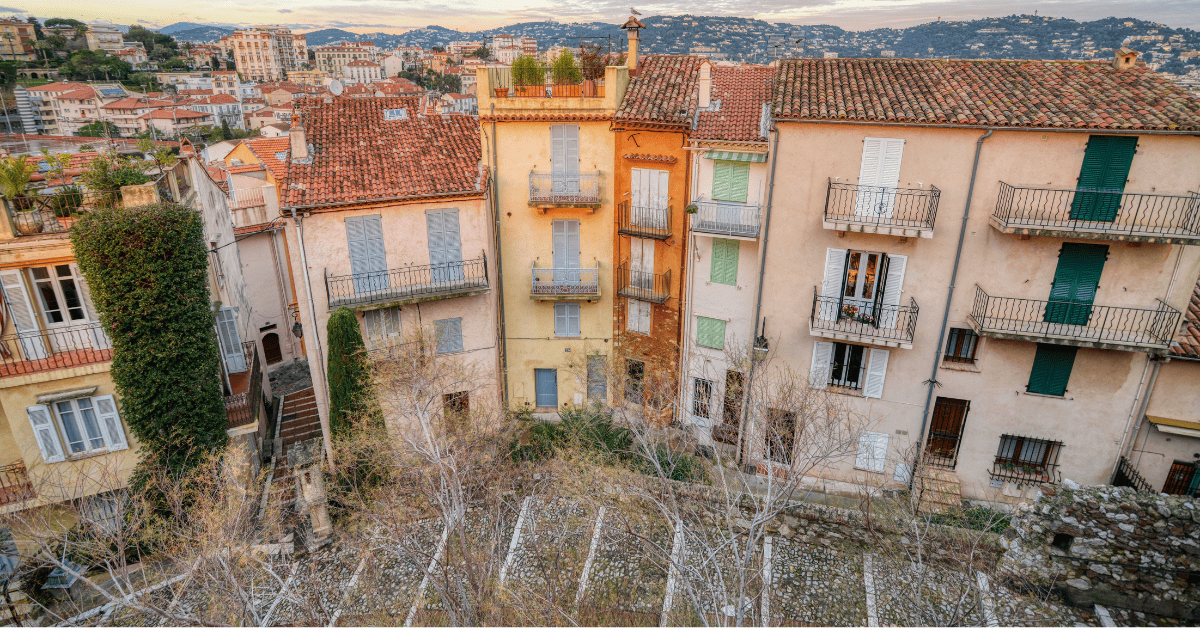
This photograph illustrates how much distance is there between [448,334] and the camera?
24.6 metres

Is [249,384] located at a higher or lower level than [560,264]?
lower

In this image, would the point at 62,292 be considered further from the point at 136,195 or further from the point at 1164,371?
the point at 1164,371

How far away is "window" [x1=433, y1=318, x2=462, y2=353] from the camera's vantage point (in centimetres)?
2433

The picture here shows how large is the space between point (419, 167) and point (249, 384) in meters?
10.3

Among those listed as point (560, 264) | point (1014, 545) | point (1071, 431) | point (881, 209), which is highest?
point (881, 209)

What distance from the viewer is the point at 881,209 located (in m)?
19.6

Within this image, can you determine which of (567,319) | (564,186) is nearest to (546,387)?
(567,319)

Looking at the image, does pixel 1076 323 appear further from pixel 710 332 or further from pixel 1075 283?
pixel 710 332

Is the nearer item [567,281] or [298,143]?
[298,143]

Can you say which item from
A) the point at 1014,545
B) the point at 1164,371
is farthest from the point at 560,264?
the point at 1164,371

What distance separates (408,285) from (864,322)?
16876mm

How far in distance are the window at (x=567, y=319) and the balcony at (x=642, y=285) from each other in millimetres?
2193

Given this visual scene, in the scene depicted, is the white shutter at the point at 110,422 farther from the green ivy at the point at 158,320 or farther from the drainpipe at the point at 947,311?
the drainpipe at the point at 947,311

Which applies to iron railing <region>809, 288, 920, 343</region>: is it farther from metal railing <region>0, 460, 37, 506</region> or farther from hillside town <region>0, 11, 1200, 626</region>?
metal railing <region>0, 460, 37, 506</region>
